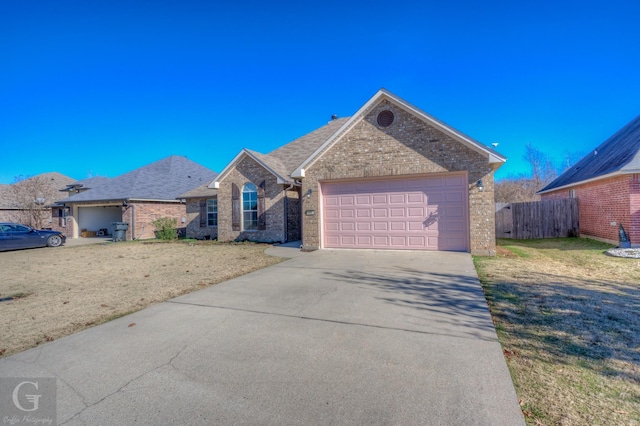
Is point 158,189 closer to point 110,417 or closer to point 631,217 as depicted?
point 110,417

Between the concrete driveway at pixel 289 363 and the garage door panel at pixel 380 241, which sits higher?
the garage door panel at pixel 380 241

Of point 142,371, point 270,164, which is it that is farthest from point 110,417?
point 270,164

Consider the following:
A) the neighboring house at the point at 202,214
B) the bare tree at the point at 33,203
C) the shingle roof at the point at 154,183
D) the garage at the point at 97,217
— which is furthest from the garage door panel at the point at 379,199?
the bare tree at the point at 33,203

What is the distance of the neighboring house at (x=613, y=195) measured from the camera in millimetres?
10836

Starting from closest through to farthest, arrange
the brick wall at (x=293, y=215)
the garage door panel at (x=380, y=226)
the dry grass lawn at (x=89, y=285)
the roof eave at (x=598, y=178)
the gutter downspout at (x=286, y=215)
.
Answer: the dry grass lawn at (x=89, y=285) < the roof eave at (x=598, y=178) < the garage door panel at (x=380, y=226) < the gutter downspout at (x=286, y=215) < the brick wall at (x=293, y=215)

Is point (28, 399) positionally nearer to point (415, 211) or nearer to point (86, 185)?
point (415, 211)

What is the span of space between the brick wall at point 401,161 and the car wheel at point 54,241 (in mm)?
14682

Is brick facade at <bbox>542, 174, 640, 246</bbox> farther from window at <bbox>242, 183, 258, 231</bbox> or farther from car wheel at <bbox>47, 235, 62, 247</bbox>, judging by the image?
car wheel at <bbox>47, 235, 62, 247</bbox>

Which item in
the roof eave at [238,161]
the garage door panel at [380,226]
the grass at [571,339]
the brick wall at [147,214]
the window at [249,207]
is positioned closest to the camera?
the grass at [571,339]

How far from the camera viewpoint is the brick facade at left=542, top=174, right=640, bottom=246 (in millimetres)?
10836

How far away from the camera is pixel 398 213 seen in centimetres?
1140

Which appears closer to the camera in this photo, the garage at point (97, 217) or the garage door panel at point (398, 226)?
the garage door panel at point (398, 226)

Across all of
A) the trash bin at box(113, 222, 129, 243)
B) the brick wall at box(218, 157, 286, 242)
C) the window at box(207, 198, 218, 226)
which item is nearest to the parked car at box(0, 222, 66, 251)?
the trash bin at box(113, 222, 129, 243)

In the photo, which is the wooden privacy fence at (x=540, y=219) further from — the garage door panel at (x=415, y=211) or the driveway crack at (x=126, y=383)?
the driveway crack at (x=126, y=383)
